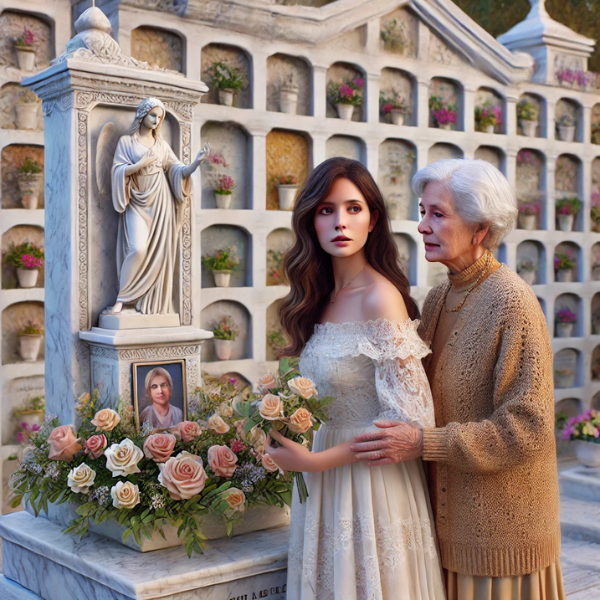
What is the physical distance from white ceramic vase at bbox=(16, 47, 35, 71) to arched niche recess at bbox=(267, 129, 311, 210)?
5.70ft

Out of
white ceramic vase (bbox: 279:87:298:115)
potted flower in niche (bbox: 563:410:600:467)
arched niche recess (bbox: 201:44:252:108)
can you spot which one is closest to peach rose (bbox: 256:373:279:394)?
arched niche recess (bbox: 201:44:252:108)

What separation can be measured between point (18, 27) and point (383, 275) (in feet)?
12.1

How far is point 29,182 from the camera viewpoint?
189 inches

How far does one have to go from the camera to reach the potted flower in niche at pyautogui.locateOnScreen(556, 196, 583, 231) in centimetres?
739

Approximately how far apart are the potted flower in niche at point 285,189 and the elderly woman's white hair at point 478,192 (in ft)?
12.1

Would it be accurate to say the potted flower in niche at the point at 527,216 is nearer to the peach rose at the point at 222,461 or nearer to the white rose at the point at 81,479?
the peach rose at the point at 222,461

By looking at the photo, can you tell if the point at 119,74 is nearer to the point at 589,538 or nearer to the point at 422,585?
the point at 422,585

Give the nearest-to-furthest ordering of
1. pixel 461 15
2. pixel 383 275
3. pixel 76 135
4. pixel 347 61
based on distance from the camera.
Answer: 1. pixel 383 275
2. pixel 76 135
3. pixel 347 61
4. pixel 461 15

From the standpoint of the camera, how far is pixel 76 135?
3016 millimetres

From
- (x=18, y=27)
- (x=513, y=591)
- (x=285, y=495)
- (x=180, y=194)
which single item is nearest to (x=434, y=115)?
(x=18, y=27)

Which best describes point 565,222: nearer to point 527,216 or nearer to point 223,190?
point 527,216

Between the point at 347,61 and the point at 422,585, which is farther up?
the point at 347,61

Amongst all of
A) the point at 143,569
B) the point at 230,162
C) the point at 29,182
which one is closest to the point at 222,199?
the point at 230,162

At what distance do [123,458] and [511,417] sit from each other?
122cm
